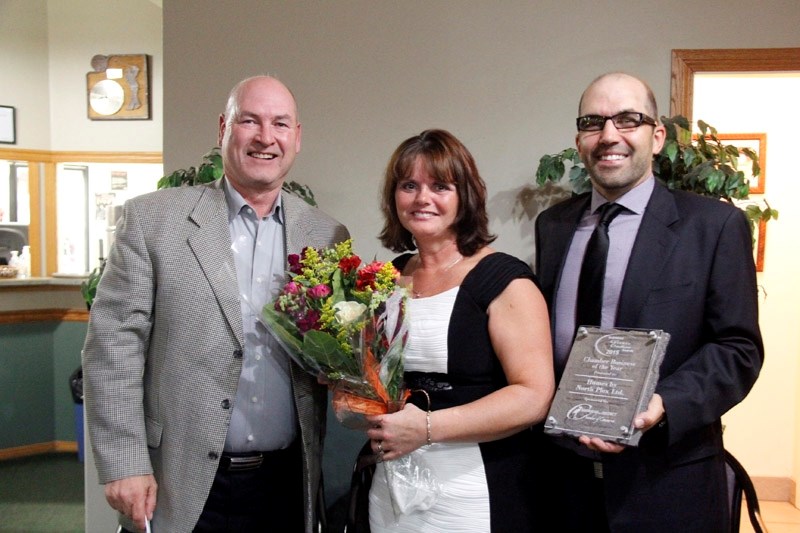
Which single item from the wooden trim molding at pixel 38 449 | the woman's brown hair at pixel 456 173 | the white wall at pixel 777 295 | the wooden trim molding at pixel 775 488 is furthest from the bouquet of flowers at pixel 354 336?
the wooden trim molding at pixel 38 449

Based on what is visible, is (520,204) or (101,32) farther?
(101,32)

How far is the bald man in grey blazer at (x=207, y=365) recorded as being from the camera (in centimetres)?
183

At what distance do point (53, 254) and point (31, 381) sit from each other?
4.07ft

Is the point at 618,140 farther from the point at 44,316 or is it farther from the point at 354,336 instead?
the point at 44,316

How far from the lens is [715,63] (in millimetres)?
3857

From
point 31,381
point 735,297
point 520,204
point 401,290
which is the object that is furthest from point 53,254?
point 735,297

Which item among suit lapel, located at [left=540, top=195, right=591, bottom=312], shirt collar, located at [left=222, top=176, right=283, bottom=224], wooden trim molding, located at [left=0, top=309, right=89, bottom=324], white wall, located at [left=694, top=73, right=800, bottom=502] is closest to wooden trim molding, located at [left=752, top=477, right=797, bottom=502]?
white wall, located at [left=694, top=73, right=800, bottom=502]

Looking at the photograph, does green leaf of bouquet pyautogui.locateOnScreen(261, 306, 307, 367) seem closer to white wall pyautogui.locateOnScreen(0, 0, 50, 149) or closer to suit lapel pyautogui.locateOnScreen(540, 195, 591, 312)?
suit lapel pyautogui.locateOnScreen(540, 195, 591, 312)

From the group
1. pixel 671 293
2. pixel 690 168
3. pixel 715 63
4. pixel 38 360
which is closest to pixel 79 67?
pixel 38 360

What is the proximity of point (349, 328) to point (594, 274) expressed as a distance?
653 mm

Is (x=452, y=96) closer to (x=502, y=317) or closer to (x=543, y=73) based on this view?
(x=543, y=73)

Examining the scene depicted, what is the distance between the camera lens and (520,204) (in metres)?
4.07

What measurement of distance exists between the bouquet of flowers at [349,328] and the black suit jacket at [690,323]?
56 cm

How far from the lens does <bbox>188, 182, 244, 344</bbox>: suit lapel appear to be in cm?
184
